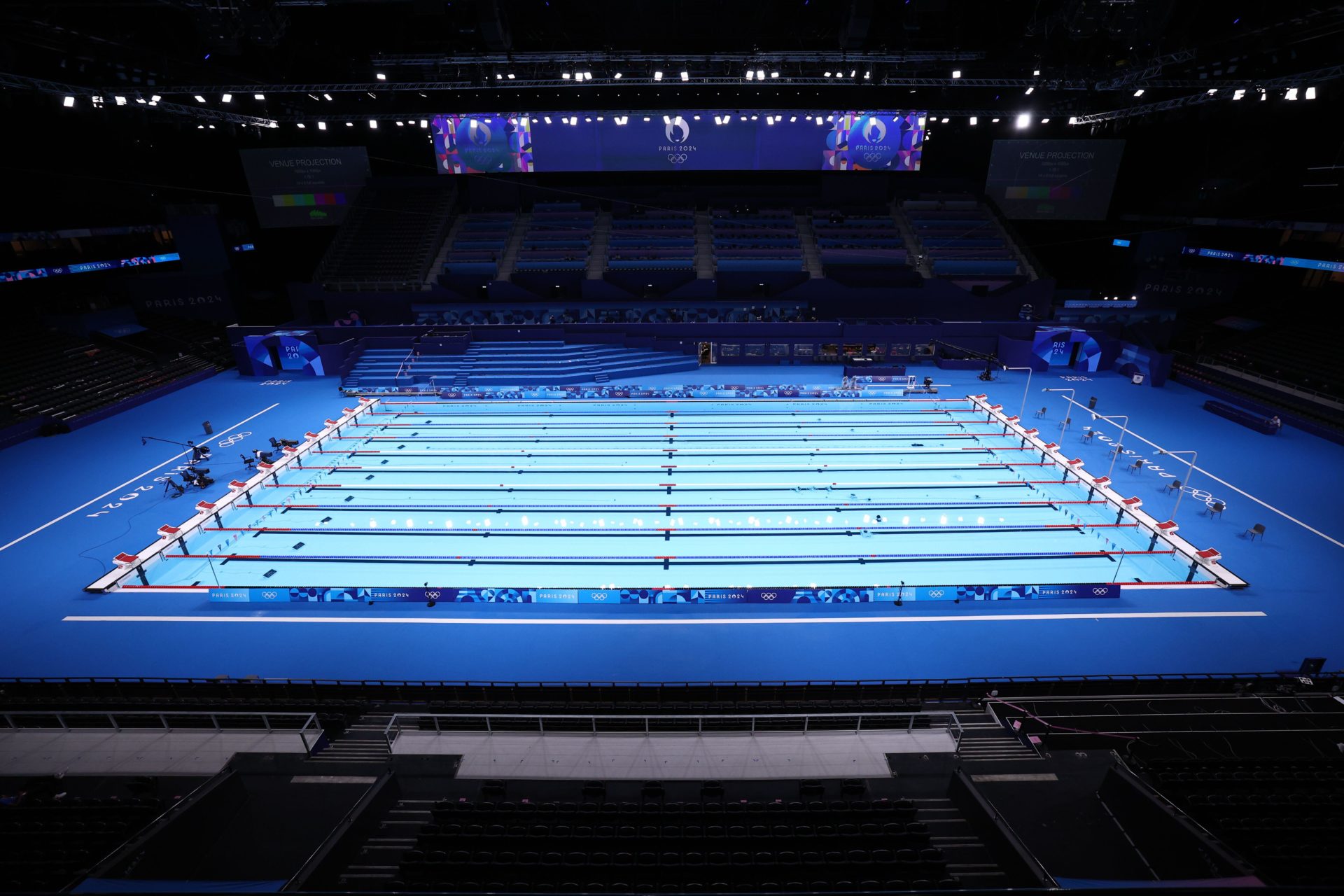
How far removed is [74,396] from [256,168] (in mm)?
14756

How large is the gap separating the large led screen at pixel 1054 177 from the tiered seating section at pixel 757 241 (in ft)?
34.8

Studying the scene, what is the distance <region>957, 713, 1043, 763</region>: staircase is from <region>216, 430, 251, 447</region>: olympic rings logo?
62.9ft

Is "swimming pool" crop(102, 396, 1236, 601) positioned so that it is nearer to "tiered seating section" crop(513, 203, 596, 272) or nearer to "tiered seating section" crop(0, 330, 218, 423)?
"tiered seating section" crop(0, 330, 218, 423)

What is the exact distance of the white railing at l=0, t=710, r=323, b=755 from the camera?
270 inches

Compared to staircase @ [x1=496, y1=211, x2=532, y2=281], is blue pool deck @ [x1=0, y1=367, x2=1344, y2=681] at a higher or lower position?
lower

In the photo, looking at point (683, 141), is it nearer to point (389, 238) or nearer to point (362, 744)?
point (389, 238)

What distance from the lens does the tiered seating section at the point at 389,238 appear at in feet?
87.0

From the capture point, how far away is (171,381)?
69.7 ft

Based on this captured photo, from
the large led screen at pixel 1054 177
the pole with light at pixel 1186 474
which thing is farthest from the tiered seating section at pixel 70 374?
the large led screen at pixel 1054 177

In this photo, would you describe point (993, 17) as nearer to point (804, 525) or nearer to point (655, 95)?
point (655, 95)

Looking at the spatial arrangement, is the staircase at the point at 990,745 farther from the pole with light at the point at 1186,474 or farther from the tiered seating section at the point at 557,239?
the tiered seating section at the point at 557,239

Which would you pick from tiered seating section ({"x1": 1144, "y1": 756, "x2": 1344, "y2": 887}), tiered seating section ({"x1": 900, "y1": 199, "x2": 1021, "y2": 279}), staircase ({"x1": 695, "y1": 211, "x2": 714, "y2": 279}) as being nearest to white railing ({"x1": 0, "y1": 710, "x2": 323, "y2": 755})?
tiered seating section ({"x1": 1144, "y1": 756, "x2": 1344, "y2": 887})

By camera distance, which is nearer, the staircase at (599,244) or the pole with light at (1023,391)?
the pole with light at (1023,391)

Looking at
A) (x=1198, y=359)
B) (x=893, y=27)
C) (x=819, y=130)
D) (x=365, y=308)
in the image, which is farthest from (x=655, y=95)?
(x=1198, y=359)
